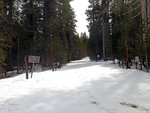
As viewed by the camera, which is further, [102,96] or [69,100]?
[102,96]

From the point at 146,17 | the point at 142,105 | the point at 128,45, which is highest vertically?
the point at 146,17

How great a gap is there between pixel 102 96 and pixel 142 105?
1.14 m

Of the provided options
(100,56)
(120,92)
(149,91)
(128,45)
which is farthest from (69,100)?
(100,56)

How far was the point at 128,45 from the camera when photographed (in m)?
11.2

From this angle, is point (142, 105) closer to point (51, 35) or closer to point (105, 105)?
point (105, 105)

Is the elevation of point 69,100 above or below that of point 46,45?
below

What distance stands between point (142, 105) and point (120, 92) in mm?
1092

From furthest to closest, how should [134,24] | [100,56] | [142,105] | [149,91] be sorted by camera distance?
[100,56]
[134,24]
[149,91]
[142,105]

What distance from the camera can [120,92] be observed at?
444 centimetres

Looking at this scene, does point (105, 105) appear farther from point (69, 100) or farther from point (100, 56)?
Answer: point (100, 56)

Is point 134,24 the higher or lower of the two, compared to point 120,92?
higher

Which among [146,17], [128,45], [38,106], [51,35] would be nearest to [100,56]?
[51,35]

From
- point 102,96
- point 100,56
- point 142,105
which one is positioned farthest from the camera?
point 100,56

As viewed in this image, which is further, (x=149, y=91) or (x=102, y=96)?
(x=149, y=91)
